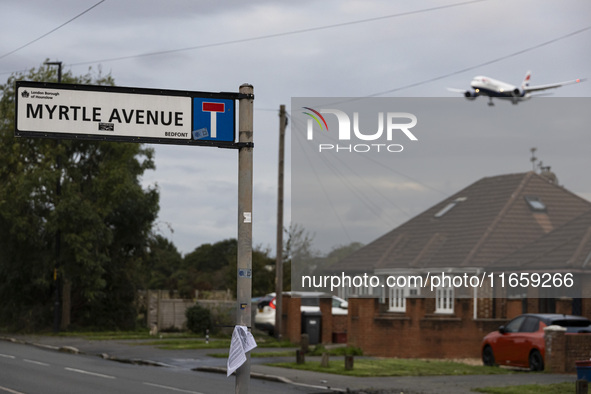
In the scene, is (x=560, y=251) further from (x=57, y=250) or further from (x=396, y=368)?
(x=57, y=250)

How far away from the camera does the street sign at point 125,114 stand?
812 cm

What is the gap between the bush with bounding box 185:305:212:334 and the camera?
35812 millimetres

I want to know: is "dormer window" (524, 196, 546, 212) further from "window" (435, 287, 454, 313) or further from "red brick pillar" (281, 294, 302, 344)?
"red brick pillar" (281, 294, 302, 344)

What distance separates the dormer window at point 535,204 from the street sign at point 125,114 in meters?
24.4

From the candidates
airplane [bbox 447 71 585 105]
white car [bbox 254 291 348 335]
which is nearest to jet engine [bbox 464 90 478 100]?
airplane [bbox 447 71 585 105]

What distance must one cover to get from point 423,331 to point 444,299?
1.36 m

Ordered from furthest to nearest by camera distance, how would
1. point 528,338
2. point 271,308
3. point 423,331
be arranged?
point 271,308 → point 423,331 → point 528,338

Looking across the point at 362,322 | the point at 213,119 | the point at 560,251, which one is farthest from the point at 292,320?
the point at 213,119

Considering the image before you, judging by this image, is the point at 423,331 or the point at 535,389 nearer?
the point at 535,389

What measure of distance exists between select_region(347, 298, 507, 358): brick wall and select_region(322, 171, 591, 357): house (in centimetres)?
3

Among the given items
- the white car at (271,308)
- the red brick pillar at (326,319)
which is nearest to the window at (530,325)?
the red brick pillar at (326,319)

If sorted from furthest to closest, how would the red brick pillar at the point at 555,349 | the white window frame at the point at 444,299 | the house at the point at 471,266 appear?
the white window frame at the point at 444,299
the house at the point at 471,266
the red brick pillar at the point at 555,349

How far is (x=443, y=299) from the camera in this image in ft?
95.0

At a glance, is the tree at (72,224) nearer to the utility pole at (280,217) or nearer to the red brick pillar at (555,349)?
the utility pole at (280,217)
